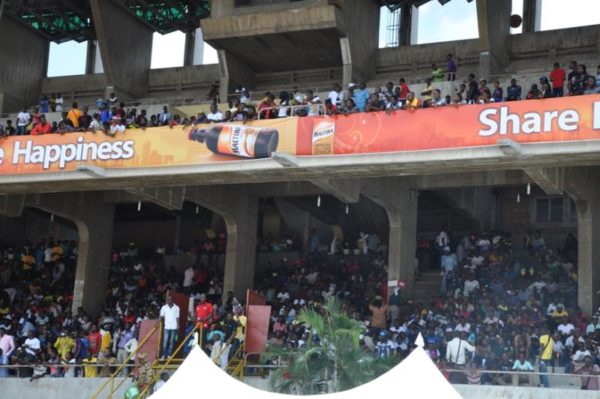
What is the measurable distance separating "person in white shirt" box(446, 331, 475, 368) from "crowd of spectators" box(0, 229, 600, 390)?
2 cm

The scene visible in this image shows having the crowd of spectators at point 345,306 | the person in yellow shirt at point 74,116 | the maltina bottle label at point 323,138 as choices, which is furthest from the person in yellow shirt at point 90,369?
the maltina bottle label at point 323,138

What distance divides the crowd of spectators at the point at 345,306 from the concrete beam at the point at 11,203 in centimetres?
288

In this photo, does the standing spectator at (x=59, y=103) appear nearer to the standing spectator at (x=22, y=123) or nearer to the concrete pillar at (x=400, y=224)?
the standing spectator at (x=22, y=123)

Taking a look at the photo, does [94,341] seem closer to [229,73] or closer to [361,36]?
[229,73]

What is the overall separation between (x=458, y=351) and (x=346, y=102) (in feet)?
20.7

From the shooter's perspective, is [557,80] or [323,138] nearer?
[323,138]

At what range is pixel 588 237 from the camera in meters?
29.1

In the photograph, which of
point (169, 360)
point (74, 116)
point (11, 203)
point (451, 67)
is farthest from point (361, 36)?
point (169, 360)

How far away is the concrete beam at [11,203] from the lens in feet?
108

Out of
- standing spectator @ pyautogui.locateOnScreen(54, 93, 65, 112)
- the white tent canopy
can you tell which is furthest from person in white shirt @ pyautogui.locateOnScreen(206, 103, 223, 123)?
the white tent canopy

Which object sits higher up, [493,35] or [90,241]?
[493,35]

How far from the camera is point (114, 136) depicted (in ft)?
94.3

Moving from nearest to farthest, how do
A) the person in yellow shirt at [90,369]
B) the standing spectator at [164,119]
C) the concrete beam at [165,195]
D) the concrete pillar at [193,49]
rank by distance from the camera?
the person in yellow shirt at [90,369]
the standing spectator at [164,119]
the concrete beam at [165,195]
the concrete pillar at [193,49]

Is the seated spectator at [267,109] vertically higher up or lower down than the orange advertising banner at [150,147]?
higher up
